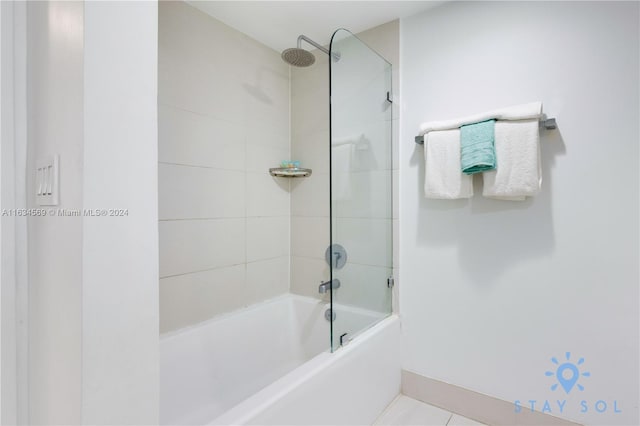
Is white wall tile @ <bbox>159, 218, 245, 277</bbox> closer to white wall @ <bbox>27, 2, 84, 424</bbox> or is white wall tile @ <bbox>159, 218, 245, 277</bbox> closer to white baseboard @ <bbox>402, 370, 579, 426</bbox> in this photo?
white wall @ <bbox>27, 2, 84, 424</bbox>

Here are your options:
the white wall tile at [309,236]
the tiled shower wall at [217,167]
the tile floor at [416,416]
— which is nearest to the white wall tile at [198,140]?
the tiled shower wall at [217,167]

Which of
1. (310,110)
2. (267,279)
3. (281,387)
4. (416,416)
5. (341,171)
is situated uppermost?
(310,110)

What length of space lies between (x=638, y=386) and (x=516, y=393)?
0.46 m

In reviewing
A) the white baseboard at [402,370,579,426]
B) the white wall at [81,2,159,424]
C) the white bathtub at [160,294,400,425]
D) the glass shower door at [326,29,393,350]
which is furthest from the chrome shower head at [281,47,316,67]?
the white baseboard at [402,370,579,426]

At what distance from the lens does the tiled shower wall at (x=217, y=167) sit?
63.1 inches

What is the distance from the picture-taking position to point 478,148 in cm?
142

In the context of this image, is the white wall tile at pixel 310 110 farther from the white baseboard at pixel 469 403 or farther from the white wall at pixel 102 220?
the white baseboard at pixel 469 403

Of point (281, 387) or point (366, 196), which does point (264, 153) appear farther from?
point (281, 387)

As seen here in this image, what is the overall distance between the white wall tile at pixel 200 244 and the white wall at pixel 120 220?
0.94 meters

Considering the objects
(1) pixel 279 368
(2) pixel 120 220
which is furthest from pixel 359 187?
(1) pixel 279 368

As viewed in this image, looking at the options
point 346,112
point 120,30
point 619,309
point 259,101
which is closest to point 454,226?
point 619,309

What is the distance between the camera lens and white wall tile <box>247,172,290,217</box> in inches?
80.4

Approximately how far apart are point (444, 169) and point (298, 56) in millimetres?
989

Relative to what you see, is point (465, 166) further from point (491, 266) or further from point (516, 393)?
point (516, 393)
